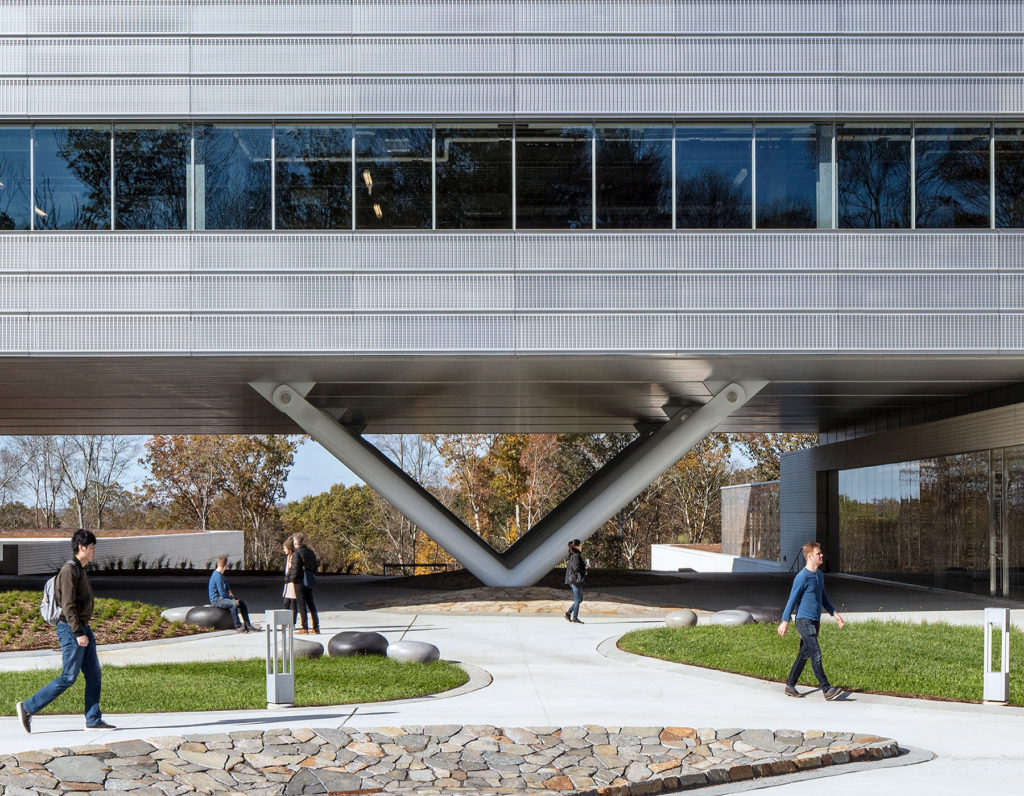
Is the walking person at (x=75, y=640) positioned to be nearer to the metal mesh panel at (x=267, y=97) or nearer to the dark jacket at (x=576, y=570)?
the dark jacket at (x=576, y=570)

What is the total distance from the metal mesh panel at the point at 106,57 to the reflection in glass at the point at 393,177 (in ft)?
12.3

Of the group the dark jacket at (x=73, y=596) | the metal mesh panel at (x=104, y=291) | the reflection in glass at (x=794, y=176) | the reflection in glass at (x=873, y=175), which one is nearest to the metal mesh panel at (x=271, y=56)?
the metal mesh panel at (x=104, y=291)

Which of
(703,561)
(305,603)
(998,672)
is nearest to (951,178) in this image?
(998,672)

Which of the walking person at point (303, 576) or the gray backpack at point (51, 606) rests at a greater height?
the gray backpack at point (51, 606)

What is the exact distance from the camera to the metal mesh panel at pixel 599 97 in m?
22.1

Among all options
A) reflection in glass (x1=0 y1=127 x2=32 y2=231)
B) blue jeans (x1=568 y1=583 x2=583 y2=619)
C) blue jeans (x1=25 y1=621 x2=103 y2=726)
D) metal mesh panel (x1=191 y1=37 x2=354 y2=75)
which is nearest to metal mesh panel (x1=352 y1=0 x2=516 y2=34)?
metal mesh panel (x1=191 y1=37 x2=354 y2=75)

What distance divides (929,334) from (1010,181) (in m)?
3.31

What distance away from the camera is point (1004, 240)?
2188 cm

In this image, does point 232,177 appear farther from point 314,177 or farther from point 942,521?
point 942,521

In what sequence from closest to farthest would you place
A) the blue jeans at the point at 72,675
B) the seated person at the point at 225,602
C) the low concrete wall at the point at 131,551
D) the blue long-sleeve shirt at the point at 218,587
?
1. the blue jeans at the point at 72,675
2. the seated person at the point at 225,602
3. the blue long-sleeve shirt at the point at 218,587
4. the low concrete wall at the point at 131,551

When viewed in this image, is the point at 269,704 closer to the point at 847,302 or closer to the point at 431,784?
the point at 431,784

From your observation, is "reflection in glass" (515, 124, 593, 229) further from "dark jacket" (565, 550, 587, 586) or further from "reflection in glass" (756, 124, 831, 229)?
"dark jacket" (565, 550, 587, 586)

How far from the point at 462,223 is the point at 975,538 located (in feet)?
50.2

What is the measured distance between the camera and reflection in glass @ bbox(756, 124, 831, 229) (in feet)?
72.5
